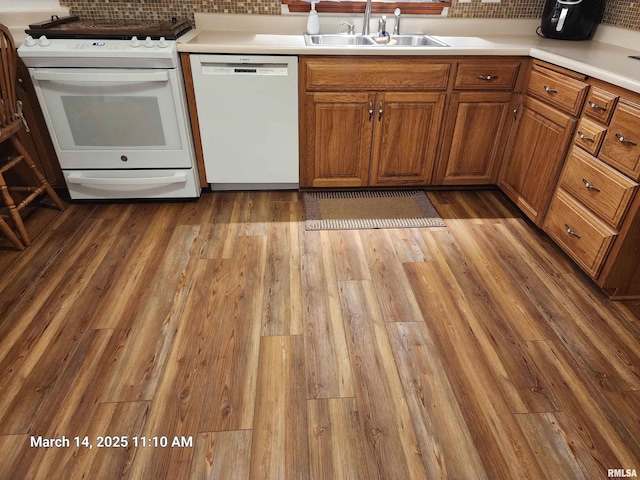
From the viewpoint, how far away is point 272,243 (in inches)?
87.5

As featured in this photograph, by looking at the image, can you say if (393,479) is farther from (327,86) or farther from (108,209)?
(108,209)

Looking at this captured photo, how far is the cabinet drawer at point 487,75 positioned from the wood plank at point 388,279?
0.97 meters

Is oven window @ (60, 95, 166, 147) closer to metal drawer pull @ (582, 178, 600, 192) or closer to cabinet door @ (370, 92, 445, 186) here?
cabinet door @ (370, 92, 445, 186)

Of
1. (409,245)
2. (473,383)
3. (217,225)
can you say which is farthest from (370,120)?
(473,383)

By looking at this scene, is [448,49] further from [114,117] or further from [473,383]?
[114,117]

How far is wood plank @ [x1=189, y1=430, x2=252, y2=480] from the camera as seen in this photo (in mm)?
1198

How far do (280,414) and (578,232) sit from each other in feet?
5.18

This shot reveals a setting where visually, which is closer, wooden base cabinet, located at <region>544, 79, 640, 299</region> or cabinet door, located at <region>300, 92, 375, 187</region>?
wooden base cabinet, located at <region>544, 79, 640, 299</region>

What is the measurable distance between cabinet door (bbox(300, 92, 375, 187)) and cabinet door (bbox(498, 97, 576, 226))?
0.86m

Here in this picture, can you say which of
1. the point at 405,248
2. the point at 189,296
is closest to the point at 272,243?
the point at 189,296

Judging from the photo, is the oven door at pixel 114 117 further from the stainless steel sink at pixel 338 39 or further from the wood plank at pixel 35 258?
the stainless steel sink at pixel 338 39

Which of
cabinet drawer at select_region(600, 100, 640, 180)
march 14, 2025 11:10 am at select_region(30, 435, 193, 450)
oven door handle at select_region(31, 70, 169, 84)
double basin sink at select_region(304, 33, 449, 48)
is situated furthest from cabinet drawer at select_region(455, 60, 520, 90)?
march 14, 2025 11:10 am at select_region(30, 435, 193, 450)

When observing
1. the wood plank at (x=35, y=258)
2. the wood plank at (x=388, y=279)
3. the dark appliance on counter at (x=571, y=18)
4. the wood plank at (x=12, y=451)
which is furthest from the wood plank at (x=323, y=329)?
the dark appliance on counter at (x=571, y=18)

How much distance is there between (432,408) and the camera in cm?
139
